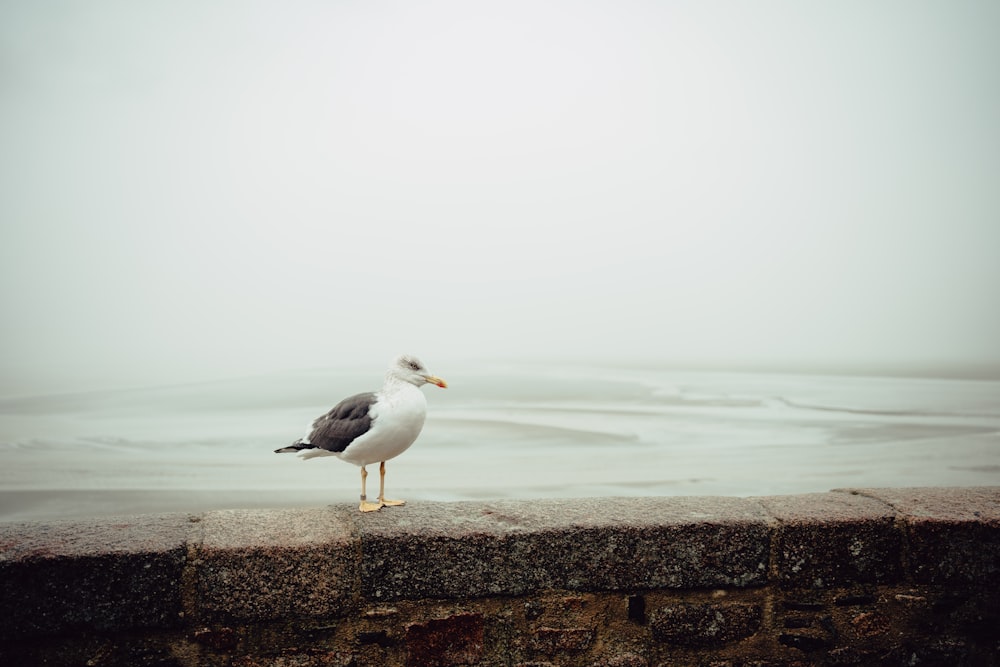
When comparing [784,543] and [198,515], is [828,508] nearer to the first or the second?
[784,543]

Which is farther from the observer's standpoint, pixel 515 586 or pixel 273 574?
pixel 515 586

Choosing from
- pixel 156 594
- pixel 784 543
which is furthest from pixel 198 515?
pixel 784 543

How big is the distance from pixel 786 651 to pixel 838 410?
50.1ft

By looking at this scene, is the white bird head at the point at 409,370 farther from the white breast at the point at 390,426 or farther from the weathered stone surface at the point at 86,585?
the weathered stone surface at the point at 86,585

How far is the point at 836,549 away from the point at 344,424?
166 centimetres

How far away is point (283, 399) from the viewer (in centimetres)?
1848

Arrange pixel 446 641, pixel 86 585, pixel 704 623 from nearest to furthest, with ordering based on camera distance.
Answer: pixel 86 585
pixel 446 641
pixel 704 623

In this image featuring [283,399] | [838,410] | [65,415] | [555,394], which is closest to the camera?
[65,415]

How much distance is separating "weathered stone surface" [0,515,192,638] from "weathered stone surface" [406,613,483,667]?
27.3 inches

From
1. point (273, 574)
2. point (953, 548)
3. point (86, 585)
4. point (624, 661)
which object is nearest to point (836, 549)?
point (953, 548)

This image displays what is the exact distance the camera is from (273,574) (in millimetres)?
2355

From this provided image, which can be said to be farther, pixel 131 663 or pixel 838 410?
pixel 838 410

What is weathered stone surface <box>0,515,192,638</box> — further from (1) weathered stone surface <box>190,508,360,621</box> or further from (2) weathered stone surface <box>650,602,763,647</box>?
(2) weathered stone surface <box>650,602,763,647</box>

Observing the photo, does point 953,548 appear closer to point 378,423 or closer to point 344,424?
point 378,423
